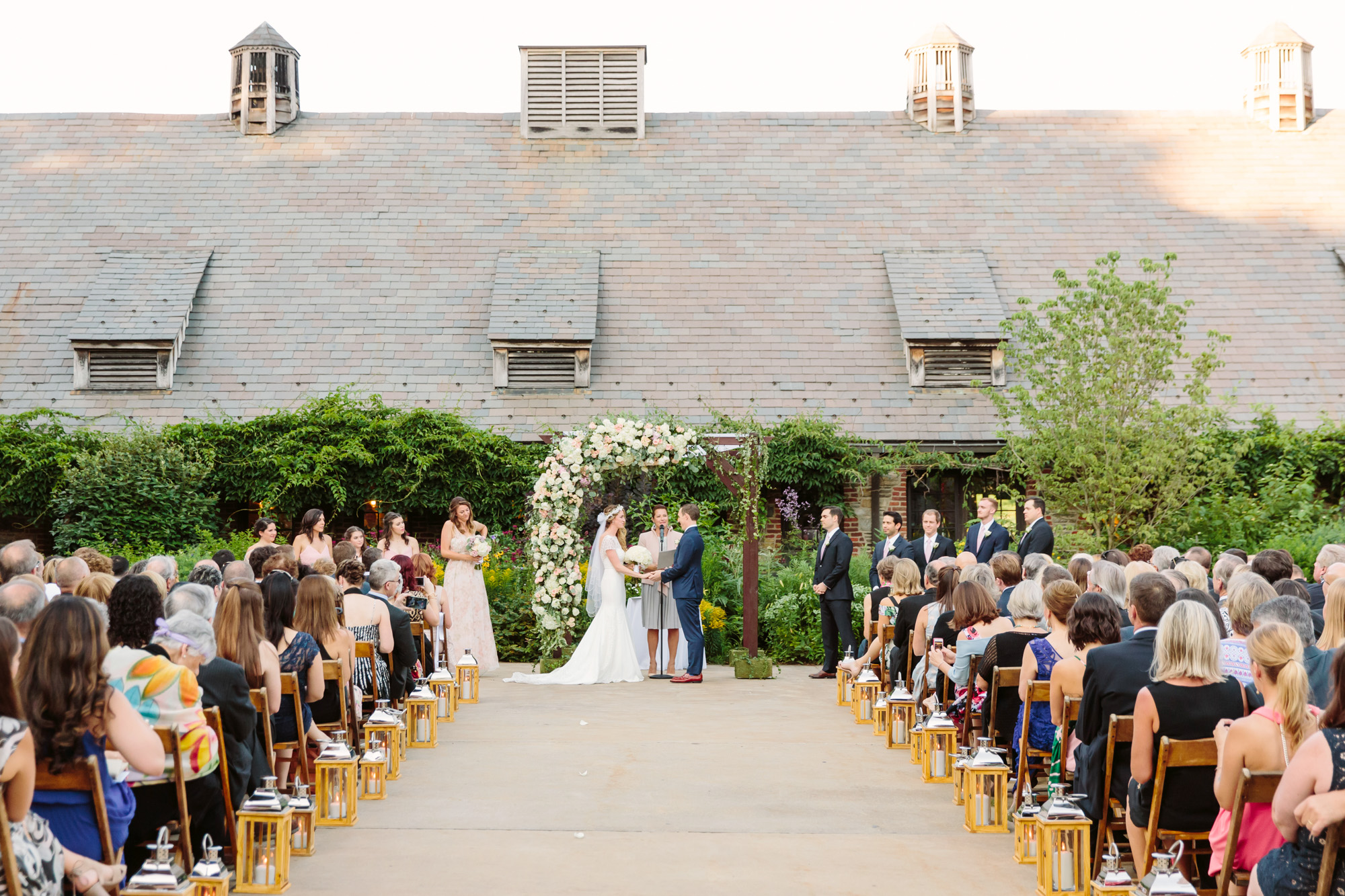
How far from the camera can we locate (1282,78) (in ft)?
78.4

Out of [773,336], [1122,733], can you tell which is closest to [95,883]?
[1122,733]

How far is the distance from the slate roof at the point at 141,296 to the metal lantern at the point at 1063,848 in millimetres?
17049

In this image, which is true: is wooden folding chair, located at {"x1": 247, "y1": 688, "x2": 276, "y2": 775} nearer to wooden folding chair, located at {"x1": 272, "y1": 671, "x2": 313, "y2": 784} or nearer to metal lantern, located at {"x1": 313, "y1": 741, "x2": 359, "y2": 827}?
wooden folding chair, located at {"x1": 272, "y1": 671, "x2": 313, "y2": 784}

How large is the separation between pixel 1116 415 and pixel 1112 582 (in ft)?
28.0

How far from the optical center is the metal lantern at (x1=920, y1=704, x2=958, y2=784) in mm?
8609

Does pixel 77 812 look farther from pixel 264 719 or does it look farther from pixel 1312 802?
pixel 1312 802

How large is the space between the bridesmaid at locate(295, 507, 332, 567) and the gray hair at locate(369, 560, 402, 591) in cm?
300

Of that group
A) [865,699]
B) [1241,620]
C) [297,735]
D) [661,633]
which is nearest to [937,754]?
[865,699]

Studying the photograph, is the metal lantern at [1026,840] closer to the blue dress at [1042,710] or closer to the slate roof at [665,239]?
the blue dress at [1042,710]

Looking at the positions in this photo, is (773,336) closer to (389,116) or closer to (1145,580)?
(389,116)

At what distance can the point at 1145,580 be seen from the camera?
6.30 meters

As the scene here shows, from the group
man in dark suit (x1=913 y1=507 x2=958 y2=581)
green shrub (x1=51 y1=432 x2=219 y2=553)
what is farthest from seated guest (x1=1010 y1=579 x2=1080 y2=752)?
green shrub (x1=51 y1=432 x2=219 y2=553)

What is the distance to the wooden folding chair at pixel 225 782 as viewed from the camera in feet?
18.5

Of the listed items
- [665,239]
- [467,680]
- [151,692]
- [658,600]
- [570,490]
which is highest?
[665,239]
